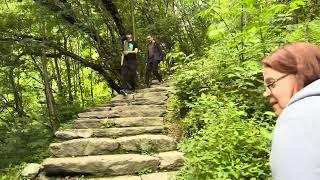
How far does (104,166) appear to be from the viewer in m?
6.64

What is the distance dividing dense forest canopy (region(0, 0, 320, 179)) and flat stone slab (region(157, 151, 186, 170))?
0.34 metres

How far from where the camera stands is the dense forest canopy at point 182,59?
510 cm

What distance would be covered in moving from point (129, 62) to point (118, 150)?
5.89 meters

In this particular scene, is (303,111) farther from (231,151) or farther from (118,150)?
(118,150)

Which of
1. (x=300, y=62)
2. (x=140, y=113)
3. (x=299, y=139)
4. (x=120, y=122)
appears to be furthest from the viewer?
(x=140, y=113)

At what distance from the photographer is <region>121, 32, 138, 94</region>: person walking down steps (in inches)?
503

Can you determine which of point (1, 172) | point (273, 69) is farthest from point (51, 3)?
point (273, 69)

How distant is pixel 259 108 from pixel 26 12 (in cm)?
1283

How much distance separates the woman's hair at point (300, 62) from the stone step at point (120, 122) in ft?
23.0

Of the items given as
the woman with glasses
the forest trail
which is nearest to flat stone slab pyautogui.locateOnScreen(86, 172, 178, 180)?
the forest trail

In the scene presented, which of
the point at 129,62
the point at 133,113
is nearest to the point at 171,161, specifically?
the point at 133,113

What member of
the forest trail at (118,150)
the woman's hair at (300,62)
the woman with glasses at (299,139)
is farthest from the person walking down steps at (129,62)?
the woman with glasses at (299,139)

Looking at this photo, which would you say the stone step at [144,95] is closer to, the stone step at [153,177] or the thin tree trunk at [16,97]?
the stone step at [153,177]

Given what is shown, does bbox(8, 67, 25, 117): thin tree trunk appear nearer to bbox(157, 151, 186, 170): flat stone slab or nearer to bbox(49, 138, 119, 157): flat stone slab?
bbox(49, 138, 119, 157): flat stone slab
